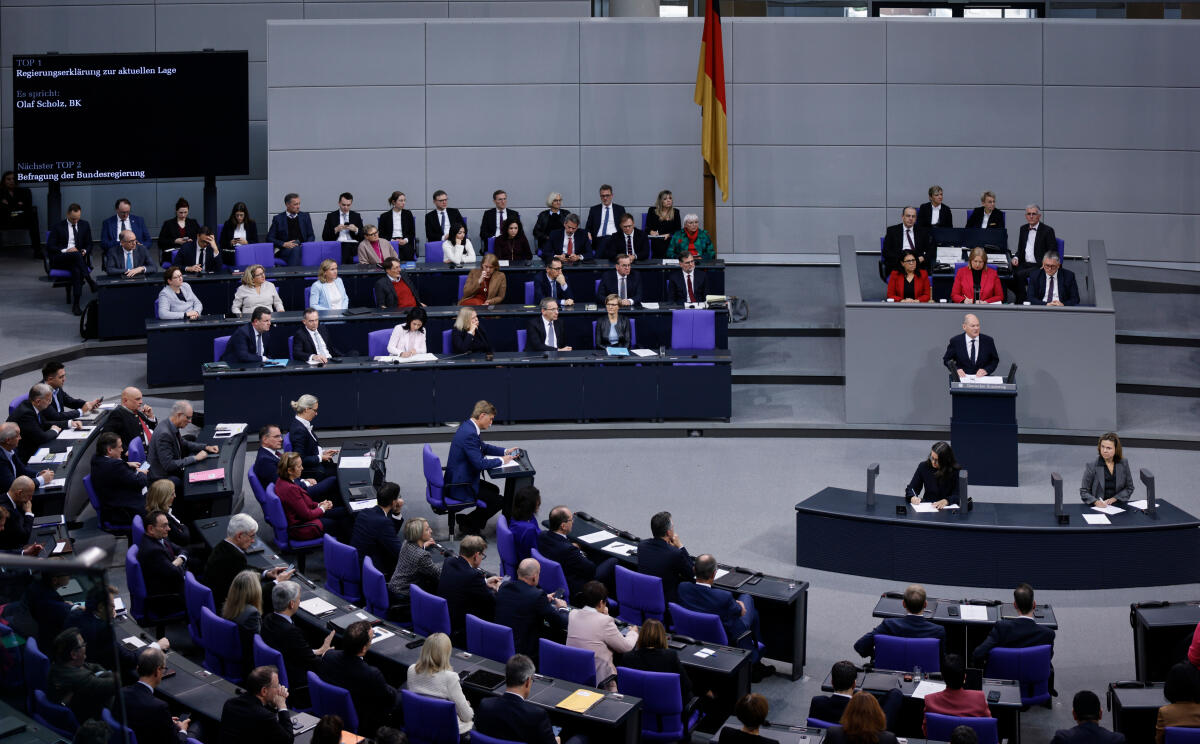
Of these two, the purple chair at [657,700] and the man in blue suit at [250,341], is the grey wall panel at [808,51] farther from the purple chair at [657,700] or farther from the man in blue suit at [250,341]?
the purple chair at [657,700]

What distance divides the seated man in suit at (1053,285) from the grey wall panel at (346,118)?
8320 mm

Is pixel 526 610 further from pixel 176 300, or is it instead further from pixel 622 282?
pixel 176 300

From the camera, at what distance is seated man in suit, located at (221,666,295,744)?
6242 millimetres

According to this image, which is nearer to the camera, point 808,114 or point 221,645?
point 221,645

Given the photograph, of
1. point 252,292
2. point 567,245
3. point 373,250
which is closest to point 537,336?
point 567,245

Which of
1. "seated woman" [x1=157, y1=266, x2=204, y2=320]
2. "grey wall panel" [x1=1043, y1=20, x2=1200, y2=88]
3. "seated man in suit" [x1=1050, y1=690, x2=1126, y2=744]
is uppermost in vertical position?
"grey wall panel" [x1=1043, y1=20, x2=1200, y2=88]

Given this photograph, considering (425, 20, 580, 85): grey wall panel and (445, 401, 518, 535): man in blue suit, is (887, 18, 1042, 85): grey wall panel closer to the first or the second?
(425, 20, 580, 85): grey wall panel

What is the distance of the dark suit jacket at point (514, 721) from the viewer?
6387 mm

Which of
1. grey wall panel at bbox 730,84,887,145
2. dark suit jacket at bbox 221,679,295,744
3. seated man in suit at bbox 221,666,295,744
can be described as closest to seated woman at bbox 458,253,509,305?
grey wall panel at bbox 730,84,887,145

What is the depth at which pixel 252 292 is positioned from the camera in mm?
14242

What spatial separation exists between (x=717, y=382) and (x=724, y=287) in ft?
10.4

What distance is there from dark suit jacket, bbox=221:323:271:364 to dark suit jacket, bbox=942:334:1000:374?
6857 mm

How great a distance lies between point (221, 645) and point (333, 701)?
1.18 m

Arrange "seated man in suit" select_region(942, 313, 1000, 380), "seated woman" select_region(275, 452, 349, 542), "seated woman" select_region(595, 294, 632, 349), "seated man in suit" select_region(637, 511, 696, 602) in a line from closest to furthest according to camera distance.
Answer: "seated man in suit" select_region(637, 511, 696, 602) → "seated woman" select_region(275, 452, 349, 542) → "seated man in suit" select_region(942, 313, 1000, 380) → "seated woman" select_region(595, 294, 632, 349)
